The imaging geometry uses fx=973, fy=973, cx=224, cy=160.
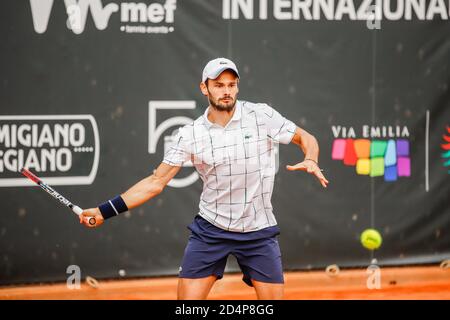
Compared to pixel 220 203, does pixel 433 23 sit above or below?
above

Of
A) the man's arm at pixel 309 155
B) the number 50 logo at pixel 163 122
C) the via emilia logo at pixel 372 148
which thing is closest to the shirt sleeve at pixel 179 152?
the man's arm at pixel 309 155

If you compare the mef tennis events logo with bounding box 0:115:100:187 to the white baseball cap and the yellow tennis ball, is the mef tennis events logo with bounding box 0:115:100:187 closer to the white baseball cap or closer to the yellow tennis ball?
the white baseball cap

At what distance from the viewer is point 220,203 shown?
20.2 feet

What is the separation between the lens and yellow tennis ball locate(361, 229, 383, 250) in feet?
28.5

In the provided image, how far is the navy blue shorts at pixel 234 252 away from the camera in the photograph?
6.11 meters

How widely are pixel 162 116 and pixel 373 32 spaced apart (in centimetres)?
204

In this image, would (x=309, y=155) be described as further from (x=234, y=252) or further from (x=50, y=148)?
(x=50, y=148)

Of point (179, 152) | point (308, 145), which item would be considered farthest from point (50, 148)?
point (308, 145)

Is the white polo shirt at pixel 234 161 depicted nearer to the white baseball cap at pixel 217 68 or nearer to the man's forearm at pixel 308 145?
the man's forearm at pixel 308 145

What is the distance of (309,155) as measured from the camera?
606cm

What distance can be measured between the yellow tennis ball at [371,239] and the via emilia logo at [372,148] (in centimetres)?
51

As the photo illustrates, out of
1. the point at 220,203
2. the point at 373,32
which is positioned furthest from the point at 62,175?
the point at 373,32

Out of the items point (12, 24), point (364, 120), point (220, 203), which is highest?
point (12, 24)
